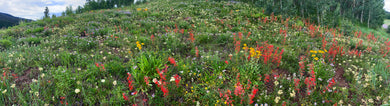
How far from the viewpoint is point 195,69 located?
4414 mm

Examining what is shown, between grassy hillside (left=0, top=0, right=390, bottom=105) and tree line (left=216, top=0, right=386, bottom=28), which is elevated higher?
tree line (left=216, top=0, right=386, bottom=28)

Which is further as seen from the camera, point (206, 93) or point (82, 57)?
point (82, 57)

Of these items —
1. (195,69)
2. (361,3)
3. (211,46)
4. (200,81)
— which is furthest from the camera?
(361,3)

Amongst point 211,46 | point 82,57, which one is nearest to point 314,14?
point 211,46

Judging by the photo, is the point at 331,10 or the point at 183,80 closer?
the point at 183,80

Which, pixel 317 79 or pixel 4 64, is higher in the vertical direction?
pixel 4 64

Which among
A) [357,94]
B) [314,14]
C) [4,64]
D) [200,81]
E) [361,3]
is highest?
[361,3]

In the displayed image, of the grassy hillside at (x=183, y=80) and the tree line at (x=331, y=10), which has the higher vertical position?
the tree line at (x=331, y=10)

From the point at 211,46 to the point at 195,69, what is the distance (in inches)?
80.1

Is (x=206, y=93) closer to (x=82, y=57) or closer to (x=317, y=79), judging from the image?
(x=317, y=79)

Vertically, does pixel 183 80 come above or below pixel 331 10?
below

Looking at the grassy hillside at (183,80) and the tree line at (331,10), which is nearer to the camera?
the grassy hillside at (183,80)

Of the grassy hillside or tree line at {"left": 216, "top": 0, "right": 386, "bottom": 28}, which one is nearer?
the grassy hillside

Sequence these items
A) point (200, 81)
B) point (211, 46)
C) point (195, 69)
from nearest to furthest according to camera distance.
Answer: point (200, 81), point (195, 69), point (211, 46)
